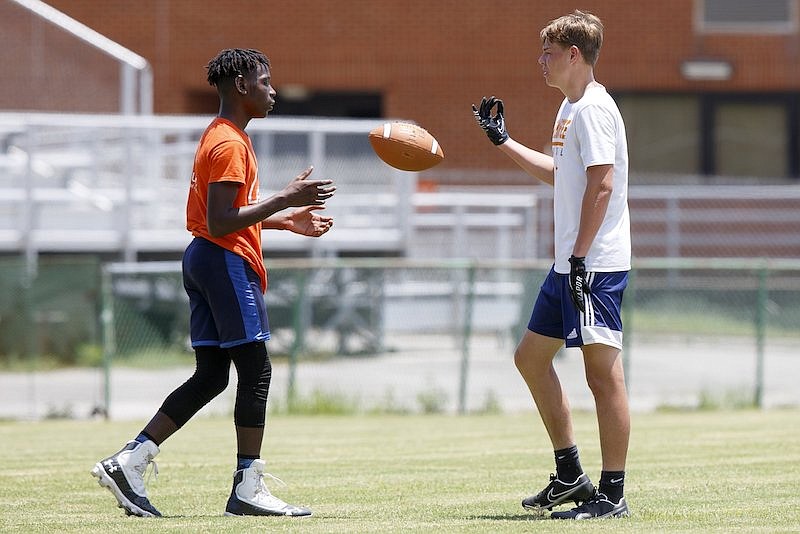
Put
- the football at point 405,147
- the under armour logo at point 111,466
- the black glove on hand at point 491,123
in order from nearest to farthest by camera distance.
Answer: the under armour logo at point 111,466, the black glove on hand at point 491,123, the football at point 405,147

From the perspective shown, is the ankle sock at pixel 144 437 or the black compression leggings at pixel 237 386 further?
the ankle sock at pixel 144 437

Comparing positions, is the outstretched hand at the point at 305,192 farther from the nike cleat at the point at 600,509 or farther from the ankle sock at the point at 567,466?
the nike cleat at the point at 600,509

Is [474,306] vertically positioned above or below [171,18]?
below

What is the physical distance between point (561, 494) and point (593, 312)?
2.88 feet

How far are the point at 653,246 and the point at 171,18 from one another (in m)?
9.49

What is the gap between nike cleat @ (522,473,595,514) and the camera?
256 inches

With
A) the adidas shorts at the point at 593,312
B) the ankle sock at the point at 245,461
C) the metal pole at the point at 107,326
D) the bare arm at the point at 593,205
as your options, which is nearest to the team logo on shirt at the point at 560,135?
the bare arm at the point at 593,205

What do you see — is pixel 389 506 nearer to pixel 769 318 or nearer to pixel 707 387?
pixel 707 387

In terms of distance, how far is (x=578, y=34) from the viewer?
21.1 feet

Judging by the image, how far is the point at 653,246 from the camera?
25.0m

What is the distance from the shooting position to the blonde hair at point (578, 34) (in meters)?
6.44

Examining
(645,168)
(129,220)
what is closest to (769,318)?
(129,220)

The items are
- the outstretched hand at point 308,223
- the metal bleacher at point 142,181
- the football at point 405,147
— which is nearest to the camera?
the outstretched hand at point 308,223

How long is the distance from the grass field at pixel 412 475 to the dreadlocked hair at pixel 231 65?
1.98m
